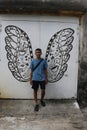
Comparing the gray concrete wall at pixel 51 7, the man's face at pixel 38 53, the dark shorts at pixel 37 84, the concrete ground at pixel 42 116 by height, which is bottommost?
the concrete ground at pixel 42 116

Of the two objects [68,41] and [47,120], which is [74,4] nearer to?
[68,41]

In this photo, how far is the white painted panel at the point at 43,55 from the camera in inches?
350

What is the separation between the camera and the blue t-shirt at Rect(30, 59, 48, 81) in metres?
8.66

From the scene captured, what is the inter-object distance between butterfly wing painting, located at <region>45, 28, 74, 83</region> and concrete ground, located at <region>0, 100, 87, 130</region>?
86 centimetres

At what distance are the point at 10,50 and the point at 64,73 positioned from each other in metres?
1.75

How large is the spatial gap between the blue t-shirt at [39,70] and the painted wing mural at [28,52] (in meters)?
0.40

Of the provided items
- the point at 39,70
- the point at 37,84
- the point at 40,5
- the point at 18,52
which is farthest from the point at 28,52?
the point at 40,5

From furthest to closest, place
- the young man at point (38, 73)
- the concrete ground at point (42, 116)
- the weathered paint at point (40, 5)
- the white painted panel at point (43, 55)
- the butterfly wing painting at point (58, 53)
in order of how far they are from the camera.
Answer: the butterfly wing painting at point (58, 53) < the white painted panel at point (43, 55) < the young man at point (38, 73) < the weathered paint at point (40, 5) < the concrete ground at point (42, 116)

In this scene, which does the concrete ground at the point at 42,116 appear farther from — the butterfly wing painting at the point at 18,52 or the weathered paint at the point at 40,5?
the weathered paint at the point at 40,5

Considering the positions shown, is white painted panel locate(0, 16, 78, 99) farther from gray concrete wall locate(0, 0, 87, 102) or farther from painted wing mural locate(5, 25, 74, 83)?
gray concrete wall locate(0, 0, 87, 102)

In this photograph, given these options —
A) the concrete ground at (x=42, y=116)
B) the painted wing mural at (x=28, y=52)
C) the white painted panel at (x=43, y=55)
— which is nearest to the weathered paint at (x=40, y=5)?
the white painted panel at (x=43, y=55)

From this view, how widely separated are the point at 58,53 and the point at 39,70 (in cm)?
87

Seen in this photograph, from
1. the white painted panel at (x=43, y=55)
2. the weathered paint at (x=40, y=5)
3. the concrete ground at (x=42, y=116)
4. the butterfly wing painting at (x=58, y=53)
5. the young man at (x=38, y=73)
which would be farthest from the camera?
the butterfly wing painting at (x=58, y=53)

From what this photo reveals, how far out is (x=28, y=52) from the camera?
9039 millimetres
